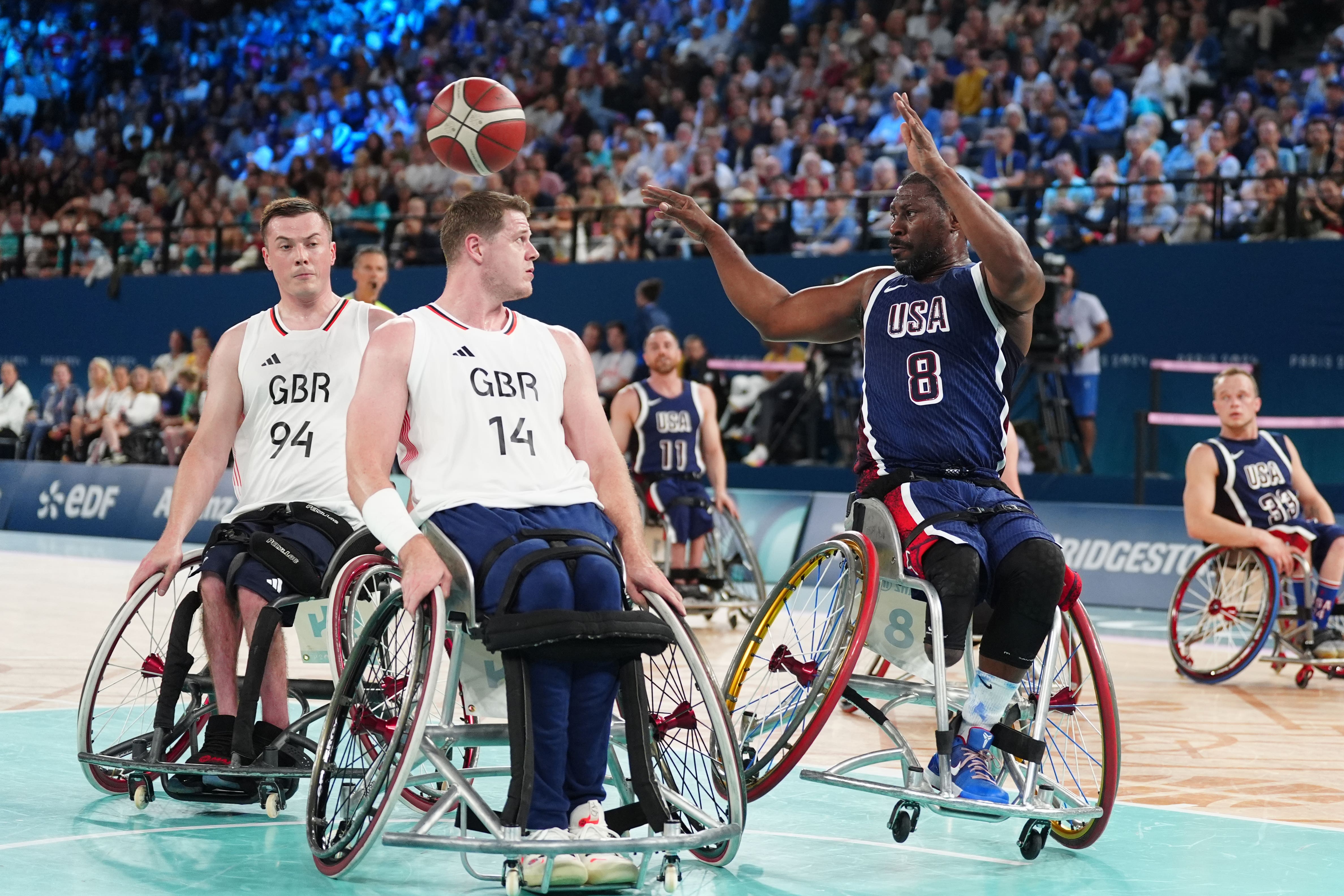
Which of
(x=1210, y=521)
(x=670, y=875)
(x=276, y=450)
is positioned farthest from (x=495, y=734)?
Result: (x=1210, y=521)

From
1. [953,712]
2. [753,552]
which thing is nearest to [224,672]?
[953,712]

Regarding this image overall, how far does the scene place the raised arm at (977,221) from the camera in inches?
168

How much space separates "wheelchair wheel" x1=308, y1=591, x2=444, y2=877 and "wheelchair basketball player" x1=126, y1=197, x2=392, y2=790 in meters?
0.50

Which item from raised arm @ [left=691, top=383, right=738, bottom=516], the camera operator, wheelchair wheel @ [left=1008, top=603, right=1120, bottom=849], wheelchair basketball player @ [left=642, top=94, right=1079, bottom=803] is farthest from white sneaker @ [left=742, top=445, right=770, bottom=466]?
wheelchair basketball player @ [left=642, top=94, right=1079, bottom=803]

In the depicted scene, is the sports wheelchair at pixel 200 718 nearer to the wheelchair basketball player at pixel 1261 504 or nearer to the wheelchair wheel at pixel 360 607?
the wheelchair wheel at pixel 360 607

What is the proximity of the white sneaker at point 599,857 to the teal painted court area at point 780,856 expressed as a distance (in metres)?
0.34

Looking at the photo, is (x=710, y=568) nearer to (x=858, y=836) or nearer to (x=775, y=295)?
(x=775, y=295)

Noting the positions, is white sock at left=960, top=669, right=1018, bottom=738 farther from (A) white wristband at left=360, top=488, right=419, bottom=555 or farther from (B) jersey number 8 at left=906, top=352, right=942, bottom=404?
(A) white wristband at left=360, top=488, right=419, bottom=555

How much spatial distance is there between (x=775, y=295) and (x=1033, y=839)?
1.81 metres

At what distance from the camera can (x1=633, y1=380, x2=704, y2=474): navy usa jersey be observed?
33.0ft

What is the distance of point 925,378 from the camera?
15.1 feet

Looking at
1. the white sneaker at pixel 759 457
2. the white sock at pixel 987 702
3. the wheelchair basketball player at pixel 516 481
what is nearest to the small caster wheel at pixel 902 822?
the white sock at pixel 987 702

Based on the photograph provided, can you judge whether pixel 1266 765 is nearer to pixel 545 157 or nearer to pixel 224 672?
pixel 224 672

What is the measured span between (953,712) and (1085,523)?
727 cm
